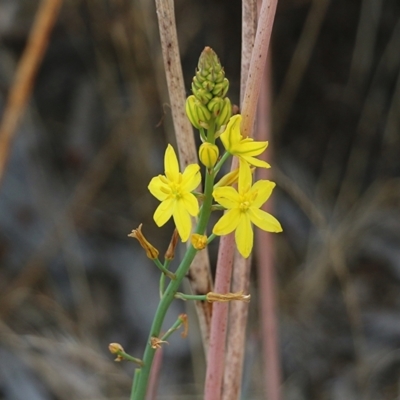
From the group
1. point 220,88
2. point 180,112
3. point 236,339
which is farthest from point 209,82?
point 236,339

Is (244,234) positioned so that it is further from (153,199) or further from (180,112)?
(153,199)

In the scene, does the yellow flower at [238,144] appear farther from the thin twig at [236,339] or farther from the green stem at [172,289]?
the thin twig at [236,339]

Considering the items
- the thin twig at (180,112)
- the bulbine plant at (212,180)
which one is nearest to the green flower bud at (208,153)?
the bulbine plant at (212,180)

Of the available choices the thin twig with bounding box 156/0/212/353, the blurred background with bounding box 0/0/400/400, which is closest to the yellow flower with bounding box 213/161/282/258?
the thin twig with bounding box 156/0/212/353

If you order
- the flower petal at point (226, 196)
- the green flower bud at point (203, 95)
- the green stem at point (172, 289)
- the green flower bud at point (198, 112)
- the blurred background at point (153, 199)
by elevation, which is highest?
the blurred background at point (153, 199)

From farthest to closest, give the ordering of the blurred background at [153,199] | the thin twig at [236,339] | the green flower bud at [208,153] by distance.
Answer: the blurred background at [153,199] < the thin twig at [236,339] < the green flower bud at [208,153]

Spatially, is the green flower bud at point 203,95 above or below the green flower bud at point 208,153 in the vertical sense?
above

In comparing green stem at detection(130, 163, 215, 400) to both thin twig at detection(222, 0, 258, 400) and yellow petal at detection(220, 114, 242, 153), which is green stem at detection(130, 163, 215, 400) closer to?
yellow petal at detection(220, 114, 242, 153)
